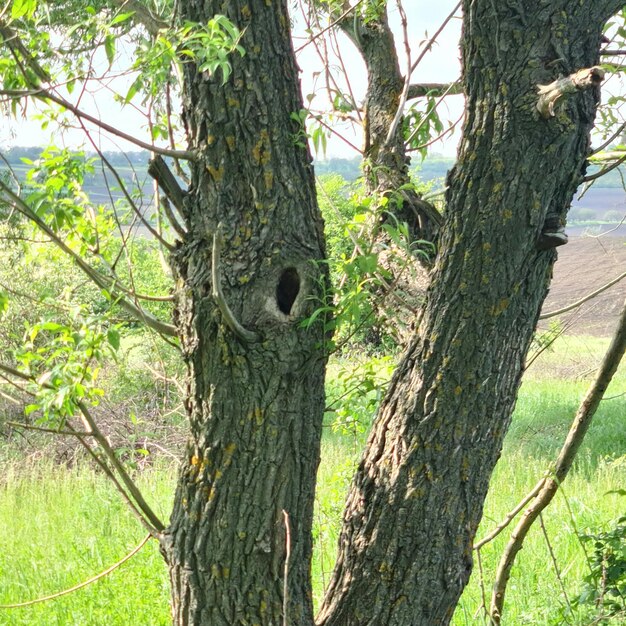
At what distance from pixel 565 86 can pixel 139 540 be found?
4.36 meters

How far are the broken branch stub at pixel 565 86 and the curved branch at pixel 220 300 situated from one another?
91cm

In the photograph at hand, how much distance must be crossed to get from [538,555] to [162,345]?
24.7 feet

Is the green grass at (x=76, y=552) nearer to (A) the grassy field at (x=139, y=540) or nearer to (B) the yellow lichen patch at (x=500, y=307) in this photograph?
(A) the grassy field at (x=139, y=540)

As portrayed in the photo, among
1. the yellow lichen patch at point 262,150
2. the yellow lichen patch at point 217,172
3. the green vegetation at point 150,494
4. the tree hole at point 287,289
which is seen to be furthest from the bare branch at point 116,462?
the yellow lichen patch at point 262,150

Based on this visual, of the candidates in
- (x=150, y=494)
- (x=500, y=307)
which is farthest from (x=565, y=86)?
Result: (x=150, y=494)

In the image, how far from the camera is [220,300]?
1935mm

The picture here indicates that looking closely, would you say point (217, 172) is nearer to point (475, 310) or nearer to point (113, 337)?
point (113, 337)

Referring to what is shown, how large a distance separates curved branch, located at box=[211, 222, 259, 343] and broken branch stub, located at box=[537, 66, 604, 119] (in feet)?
2.98

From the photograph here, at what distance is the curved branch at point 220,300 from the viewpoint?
6.31 feet

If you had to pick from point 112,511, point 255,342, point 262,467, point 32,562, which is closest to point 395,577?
point 262,467

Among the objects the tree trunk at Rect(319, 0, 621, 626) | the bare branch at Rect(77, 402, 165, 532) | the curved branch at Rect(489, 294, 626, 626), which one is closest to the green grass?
the bare branch at Rect(77, 402, 165, 532)

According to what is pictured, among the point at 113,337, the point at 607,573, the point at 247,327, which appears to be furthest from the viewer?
the point at 607,573

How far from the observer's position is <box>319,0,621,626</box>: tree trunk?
208 centimetres

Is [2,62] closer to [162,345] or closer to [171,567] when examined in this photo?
[171,567]
